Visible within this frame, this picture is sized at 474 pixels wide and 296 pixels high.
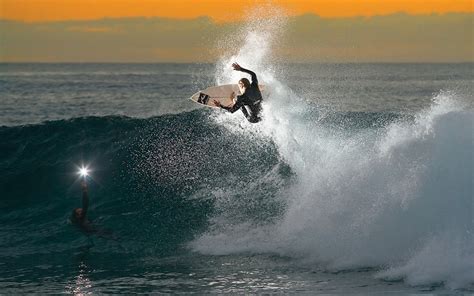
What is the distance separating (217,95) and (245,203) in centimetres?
355

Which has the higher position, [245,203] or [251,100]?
[251,100]

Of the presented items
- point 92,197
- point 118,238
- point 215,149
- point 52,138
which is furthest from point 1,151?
point 118,238

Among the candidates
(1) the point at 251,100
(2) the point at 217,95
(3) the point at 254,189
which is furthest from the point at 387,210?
(2) the point at 217,95

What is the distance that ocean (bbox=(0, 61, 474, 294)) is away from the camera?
13730 mm

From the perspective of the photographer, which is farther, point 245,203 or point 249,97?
point 245,203

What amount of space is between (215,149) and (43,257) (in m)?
8.46

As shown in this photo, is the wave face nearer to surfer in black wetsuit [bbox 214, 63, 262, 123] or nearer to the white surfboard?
the white surfboard

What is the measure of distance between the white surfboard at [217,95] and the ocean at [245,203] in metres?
0.72

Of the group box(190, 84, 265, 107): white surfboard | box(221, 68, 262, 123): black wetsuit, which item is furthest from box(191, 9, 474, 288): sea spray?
box(190, 84, 265, 107): white surfboard

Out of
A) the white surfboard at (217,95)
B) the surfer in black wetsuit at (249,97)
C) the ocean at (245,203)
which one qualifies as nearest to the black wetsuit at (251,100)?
the surfer in black wetsuit at (249,97)

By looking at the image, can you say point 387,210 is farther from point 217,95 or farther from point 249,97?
point 217,95

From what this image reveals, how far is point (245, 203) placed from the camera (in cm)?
1870

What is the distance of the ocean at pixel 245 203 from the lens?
13730 mm

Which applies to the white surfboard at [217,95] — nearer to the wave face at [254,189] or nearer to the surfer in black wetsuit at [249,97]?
the wave face at [254,189]
